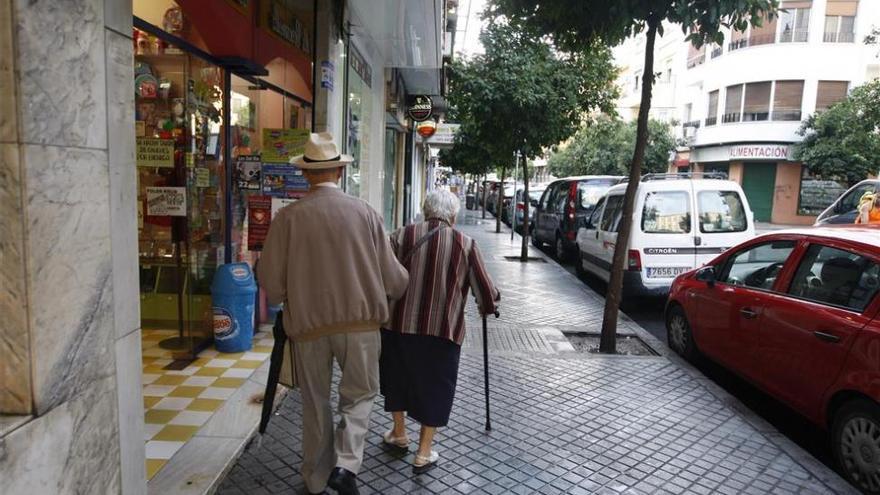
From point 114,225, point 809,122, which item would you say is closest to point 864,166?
point 809,122

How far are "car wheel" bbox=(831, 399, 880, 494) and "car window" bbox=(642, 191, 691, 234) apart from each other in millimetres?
4595

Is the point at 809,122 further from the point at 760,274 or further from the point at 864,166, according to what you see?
the point at 760,274

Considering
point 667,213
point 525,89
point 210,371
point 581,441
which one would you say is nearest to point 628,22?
point 667,213

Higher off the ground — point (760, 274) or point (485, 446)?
point (760, 274)

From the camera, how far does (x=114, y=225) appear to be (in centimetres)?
255

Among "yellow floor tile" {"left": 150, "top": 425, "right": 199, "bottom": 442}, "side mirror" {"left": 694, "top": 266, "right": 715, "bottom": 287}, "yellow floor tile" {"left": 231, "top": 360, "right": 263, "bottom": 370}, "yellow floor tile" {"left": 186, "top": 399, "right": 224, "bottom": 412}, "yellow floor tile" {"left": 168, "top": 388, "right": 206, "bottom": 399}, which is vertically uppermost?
"side mirror" {"left": 694, "top": 266, "right": 715, "bottom": 287}

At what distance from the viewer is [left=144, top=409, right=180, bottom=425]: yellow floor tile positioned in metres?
4.24

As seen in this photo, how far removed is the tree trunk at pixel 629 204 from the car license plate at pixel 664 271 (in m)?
2.03

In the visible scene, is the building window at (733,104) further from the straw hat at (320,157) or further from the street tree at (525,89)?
the straw hat at (320,157)

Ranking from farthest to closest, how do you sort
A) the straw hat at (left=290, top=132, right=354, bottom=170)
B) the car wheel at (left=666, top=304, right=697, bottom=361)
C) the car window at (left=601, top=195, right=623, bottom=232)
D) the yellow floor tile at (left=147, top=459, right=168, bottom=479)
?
the car window at (left=601, top=195, right=623, bottom=232), the car wheel at (left=666, top=304, right=697, bottom=361), the yellow floor tile at (left=147, top=459, right=168, bottom=479), the straw hat at (left=290, top=132, right=354, bottom=170)

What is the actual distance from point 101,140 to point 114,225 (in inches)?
14.0

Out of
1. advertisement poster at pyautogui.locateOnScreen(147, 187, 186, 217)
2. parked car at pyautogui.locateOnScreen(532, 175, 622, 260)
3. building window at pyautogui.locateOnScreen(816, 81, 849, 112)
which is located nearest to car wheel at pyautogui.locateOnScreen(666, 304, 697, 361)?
advertisement poster at pyautogui.locateOnScreen(147, 187, 186, 217)

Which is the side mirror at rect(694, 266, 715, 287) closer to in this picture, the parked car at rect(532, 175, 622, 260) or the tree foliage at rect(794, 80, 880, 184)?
the parked car at rect(532, 175, 622, 260)

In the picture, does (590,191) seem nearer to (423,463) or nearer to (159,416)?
(423,463)
